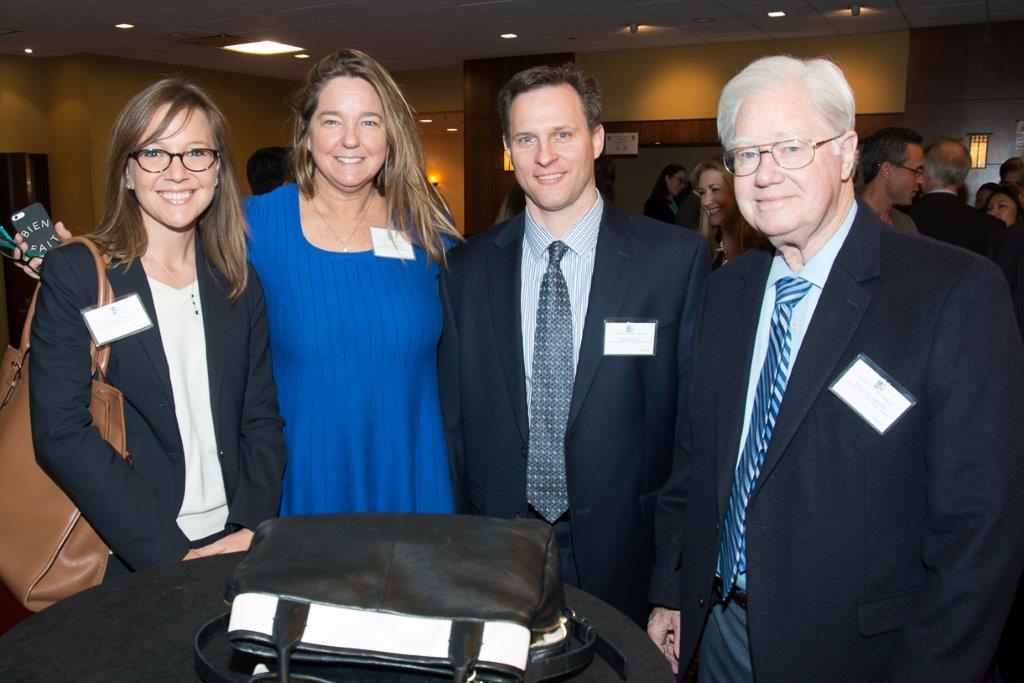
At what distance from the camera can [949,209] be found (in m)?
5.02

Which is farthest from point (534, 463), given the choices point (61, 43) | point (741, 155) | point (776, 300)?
point (61, 43)

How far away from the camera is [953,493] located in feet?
4.18

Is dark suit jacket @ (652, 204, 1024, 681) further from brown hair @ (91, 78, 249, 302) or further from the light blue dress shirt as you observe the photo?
brown hair @ (91, 78, 249, 302)

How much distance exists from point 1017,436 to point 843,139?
1.85 ft

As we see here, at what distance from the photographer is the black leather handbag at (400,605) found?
2.71 feet

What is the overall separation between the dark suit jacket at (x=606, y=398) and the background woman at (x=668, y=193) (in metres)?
6.98

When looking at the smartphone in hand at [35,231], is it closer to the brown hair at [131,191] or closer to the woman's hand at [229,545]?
the brown hair at [131,191]

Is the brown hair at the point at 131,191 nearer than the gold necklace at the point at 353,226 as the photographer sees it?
Yes

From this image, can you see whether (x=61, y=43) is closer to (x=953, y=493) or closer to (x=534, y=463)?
(x=534, y=463)

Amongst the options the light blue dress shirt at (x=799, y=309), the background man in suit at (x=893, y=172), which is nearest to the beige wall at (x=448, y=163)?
the background man in suit at (x=893, y=172)

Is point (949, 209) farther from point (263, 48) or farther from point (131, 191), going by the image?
point (263, 48)

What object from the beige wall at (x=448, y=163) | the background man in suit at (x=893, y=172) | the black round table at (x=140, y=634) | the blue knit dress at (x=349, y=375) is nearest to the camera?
the black round table at (x=140, y=634)

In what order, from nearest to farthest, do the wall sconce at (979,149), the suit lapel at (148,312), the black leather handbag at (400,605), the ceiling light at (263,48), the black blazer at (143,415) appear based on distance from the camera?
the black leather handbag at (400,605) → the black blazer at (143,415) → the suit lapel at (148,312) → the wall sconce at (979,149) → the ceiling light at (263,48)

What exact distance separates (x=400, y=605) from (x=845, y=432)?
2.80 ft
